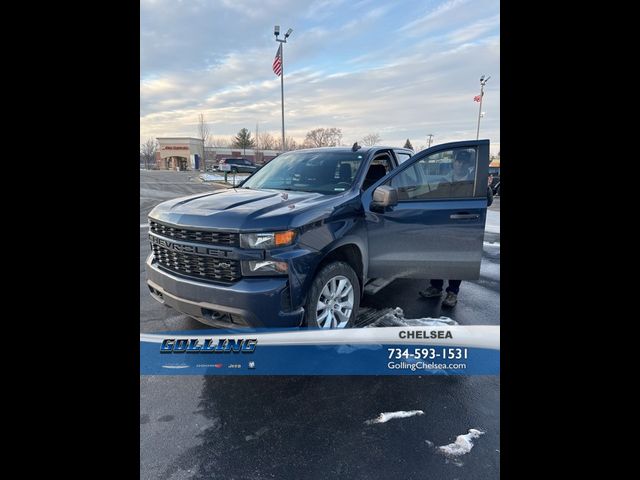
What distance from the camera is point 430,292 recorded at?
218cm

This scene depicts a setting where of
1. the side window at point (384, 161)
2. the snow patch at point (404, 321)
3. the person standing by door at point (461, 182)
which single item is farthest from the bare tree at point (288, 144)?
the snow patch at point (404, 321)

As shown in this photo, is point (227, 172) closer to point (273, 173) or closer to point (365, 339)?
point (273, 173)

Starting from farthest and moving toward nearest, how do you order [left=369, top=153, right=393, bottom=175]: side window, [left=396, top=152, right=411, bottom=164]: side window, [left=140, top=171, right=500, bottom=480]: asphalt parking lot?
[left=369, top=153, right=393, bottom=175]: side window → [left=396, top=152, right=411, bottom=164]: side window → [left=140, top=171, right=500, bottom=480]: asphalt parking lot

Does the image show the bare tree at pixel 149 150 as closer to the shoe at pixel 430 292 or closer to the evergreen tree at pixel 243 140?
the evergreen tree at pixel 243 140

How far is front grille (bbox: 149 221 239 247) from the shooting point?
1.81m

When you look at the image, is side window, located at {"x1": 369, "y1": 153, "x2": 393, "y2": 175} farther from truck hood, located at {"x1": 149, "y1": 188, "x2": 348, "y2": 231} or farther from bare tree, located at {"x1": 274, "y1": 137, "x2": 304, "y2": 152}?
bare tree, located at {"x1": 274, "y1": 137, "x2": 304, "y2": 152}

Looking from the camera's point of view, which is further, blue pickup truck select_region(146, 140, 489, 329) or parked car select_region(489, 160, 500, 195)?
blue pickup truck select_region(146, 140, 489, 329)

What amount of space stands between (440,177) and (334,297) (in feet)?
3.52

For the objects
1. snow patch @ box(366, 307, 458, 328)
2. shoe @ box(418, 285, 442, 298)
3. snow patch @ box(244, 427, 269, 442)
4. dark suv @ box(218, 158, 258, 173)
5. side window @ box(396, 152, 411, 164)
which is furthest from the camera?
dark suv @ box(218, 158, 258, 173)

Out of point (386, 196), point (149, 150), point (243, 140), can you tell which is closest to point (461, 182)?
point (386, 196)

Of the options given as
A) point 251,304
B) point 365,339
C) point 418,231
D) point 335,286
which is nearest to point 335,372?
point 365,339

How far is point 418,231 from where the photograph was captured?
6.49ft

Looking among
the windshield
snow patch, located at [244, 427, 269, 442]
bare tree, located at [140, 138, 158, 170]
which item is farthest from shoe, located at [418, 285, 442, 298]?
bare tree, located at [140, 138, 158, 170]

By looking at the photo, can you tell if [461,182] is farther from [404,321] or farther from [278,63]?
[278,63]
